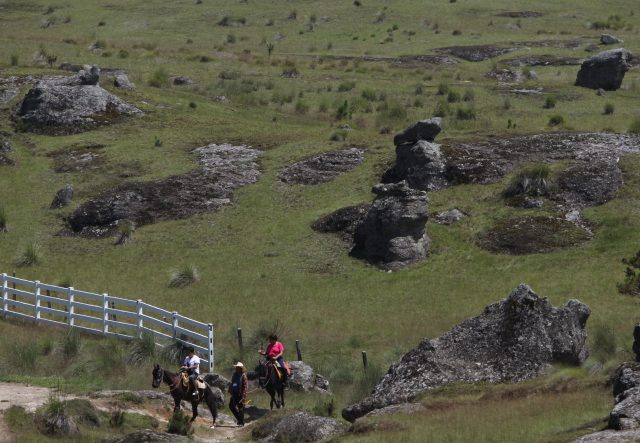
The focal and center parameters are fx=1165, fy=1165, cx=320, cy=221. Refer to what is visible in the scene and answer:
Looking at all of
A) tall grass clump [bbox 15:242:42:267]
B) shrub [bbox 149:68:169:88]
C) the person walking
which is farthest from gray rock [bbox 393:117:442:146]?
the person walking

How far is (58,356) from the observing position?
38.9 m

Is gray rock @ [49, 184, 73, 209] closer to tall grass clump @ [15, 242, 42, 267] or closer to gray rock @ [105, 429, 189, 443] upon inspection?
tall grass clump @ [15, 242, 42, 267]

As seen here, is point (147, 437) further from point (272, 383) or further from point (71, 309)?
point (71, 309)

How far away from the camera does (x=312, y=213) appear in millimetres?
54562

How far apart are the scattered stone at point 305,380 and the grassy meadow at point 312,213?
0.76 meters

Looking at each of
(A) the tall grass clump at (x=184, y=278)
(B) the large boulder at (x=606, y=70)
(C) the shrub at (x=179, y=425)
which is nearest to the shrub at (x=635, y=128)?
(B) the large boulder at (x=606, y=70)

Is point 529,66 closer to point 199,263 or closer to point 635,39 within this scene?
point 635,39

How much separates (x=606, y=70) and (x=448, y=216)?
32926 millimetres

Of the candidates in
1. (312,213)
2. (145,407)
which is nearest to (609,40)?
(312,213)

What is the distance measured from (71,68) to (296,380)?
51.0 m

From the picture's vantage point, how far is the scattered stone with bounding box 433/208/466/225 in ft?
171

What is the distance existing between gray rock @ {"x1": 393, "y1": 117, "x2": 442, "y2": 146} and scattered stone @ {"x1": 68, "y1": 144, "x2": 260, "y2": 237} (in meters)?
7.86

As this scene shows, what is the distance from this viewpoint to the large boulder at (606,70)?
80000 mm

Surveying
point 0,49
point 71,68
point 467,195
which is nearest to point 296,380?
point 467,195
